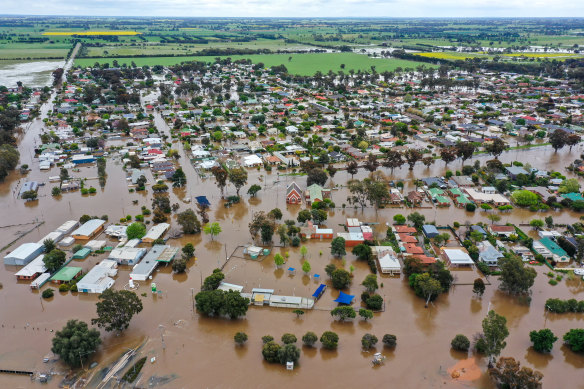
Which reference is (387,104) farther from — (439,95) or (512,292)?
(512,292)

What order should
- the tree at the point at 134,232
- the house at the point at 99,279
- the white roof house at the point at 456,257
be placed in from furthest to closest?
the tree at the point at 134,232 < the white roof house at the point at 456,257 < the house at the point at 99,279

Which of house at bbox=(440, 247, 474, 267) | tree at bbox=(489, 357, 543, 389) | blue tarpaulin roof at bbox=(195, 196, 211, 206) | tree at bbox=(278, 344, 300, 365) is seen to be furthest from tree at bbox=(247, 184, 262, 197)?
tree at bbox=(489, 357, 543, 389)

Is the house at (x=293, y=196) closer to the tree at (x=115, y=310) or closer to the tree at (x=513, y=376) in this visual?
the tree at (x=115, y=310)

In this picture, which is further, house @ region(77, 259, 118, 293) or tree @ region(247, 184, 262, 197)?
tree @ region(247, 184, 262, 197)

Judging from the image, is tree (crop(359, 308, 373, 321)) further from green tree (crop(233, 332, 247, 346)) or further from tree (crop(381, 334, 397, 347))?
green tree (crop(233, 332, 247, 346))

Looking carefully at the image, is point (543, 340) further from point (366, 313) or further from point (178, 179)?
point (178, 179)

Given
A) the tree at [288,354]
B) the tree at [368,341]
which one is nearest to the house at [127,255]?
the tree at [288,354]
